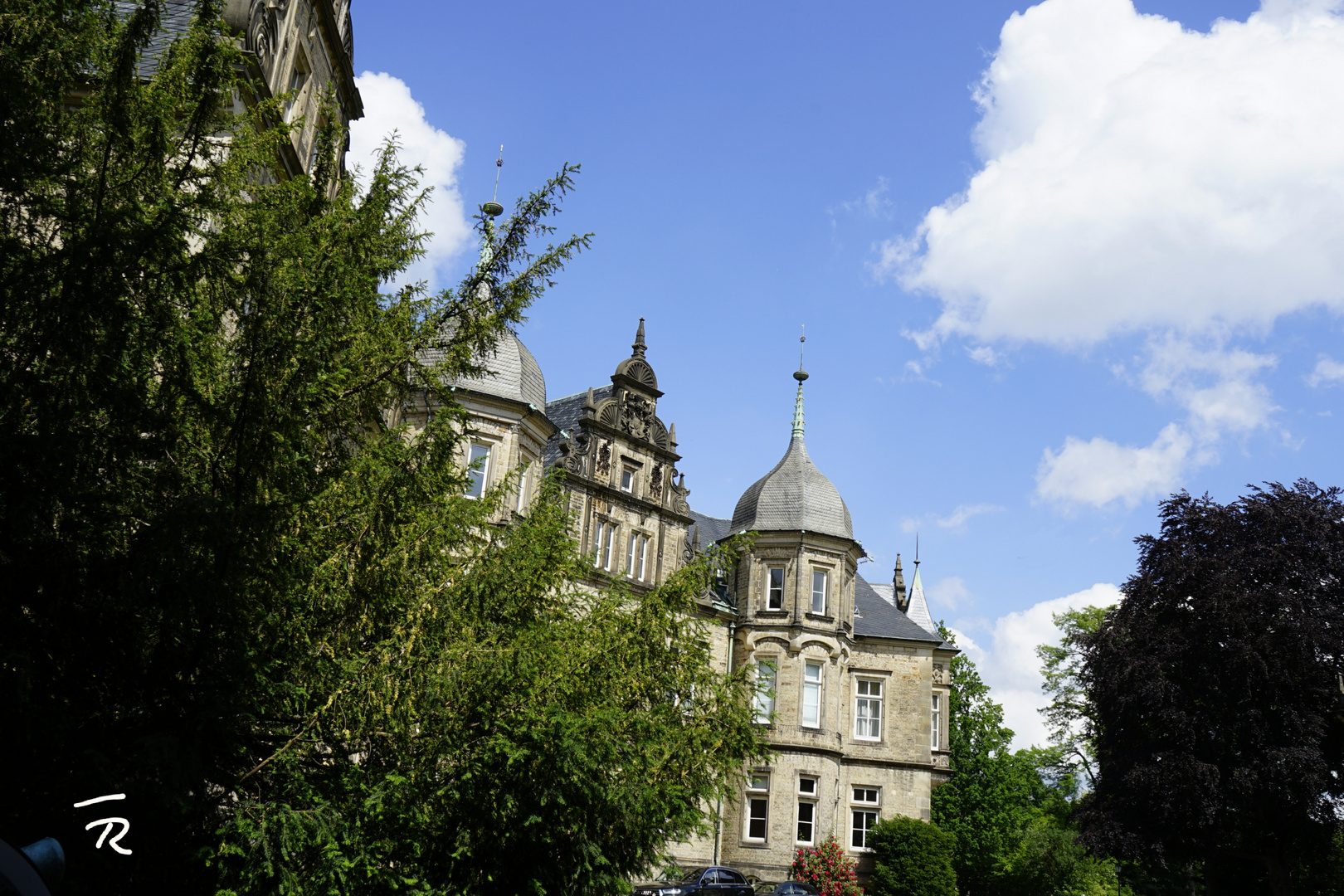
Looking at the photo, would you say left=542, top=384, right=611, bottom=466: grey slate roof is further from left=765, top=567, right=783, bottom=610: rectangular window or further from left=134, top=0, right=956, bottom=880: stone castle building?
left=765, top=567, right=783, bottom=610: rectangular window

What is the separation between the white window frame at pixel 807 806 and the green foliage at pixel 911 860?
2.53 m

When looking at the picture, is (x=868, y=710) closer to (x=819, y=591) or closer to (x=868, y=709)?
(x=868, y=709)

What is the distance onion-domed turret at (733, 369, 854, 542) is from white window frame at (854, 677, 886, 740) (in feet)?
17.9

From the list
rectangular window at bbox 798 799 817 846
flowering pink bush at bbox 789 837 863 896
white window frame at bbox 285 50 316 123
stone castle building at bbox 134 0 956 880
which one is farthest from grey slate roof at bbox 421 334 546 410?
flowering pink bush at bbox 789 837 863 896

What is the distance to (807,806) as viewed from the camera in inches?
1289

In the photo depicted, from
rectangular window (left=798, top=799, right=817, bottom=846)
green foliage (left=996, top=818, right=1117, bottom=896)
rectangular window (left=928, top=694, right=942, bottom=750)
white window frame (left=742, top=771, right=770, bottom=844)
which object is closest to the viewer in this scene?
white window frame (left=742, top=771, right=770, bottom=844)

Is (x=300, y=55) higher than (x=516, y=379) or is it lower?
higher

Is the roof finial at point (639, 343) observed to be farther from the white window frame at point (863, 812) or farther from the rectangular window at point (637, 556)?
the white window frame at point (863, 812)

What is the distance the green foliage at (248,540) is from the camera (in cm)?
593

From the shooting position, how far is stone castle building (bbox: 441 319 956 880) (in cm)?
3086

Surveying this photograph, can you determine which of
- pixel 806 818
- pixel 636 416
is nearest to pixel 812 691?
pixel 806 818

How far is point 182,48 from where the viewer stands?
23.6 feet

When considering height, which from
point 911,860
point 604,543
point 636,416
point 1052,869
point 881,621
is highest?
point 636,416

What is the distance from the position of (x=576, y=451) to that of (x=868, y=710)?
1456 centimetres
